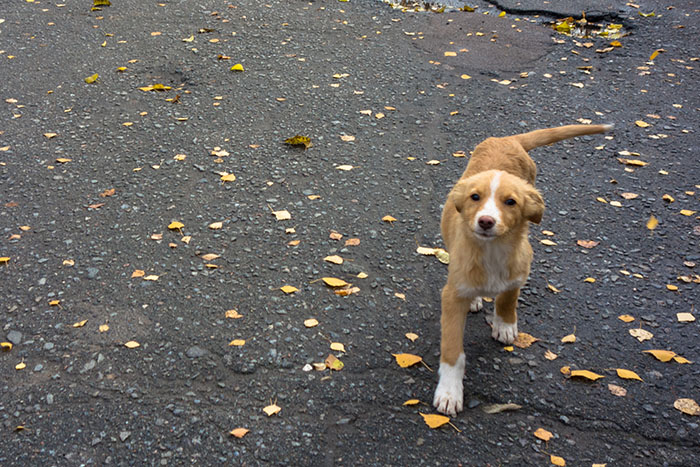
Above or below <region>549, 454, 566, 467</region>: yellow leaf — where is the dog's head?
above

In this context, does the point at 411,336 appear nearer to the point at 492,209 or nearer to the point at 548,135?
the point at 492,209

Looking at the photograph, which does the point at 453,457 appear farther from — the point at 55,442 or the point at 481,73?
the point at 481,73

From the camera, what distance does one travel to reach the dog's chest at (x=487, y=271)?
9.32 ft

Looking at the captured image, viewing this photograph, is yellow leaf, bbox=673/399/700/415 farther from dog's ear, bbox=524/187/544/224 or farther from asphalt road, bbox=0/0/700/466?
dog's ear, bbox=524/187/544/224

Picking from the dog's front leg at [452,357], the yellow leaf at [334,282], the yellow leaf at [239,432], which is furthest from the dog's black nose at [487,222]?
the yellow leaf at [239,432]

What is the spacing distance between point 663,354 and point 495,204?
1427 mm

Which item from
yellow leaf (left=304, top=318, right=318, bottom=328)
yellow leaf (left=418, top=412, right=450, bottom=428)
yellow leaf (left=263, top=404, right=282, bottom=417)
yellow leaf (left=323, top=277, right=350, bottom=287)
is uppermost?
yellow leaf (left=418, top=412, right=450, bottom=428)

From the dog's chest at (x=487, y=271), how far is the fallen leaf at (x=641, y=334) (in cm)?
106

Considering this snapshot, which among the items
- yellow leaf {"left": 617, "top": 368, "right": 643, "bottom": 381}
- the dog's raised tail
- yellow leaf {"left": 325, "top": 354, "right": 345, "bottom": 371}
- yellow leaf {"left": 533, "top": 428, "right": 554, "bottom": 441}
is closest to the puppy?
yellow leaf {"left": 533, "top": 428, "right": 554, "bottom": 441}

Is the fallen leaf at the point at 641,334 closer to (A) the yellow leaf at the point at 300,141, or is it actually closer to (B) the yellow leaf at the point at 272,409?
(B) the yellow leaf at the point at 272,409

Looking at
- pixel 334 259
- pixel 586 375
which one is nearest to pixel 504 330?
pixel 586 375

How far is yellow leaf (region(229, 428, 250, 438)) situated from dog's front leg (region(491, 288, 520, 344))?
1.48 m

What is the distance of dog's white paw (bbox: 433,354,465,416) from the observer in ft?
9.38

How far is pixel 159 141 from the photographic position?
5.30 m
